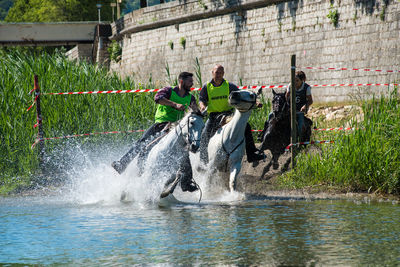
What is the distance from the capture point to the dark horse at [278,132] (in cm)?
1178

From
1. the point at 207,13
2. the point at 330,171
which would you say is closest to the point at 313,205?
the point at 330,171

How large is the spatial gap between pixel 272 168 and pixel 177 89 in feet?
8.50

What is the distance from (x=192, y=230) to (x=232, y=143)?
331 cm

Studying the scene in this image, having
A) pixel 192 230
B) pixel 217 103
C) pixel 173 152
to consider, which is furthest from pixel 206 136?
pixel 192 230

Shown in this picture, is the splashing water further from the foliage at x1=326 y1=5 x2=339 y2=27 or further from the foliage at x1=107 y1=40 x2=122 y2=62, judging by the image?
the foliage at x1=107 y1=40 x2=122 y2=62

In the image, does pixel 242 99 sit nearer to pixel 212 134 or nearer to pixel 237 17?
pixel 212 134

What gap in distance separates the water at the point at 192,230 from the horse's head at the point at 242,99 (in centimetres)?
133

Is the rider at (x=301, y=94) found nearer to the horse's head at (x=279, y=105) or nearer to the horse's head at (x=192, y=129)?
the horse's head at (x=279, y=105)

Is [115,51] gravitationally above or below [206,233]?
above

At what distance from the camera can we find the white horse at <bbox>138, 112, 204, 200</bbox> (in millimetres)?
9289

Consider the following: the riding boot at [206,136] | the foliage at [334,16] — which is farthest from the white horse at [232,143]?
the foliage at [334,16]

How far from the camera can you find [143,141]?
10031 millimetres

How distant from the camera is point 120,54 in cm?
4300

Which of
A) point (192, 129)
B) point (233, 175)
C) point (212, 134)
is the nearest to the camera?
point (192, 129)
